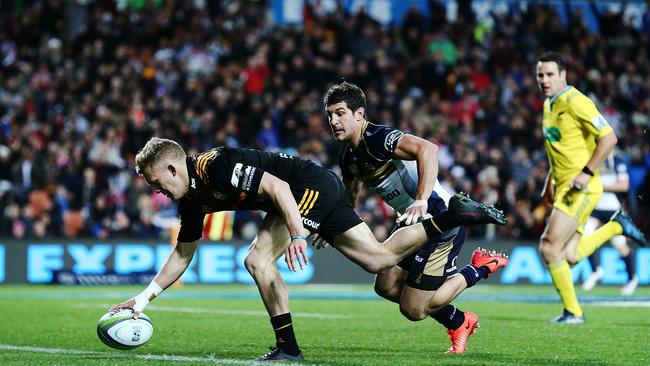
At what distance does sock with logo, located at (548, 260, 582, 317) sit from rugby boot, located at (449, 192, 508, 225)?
8.01 ft

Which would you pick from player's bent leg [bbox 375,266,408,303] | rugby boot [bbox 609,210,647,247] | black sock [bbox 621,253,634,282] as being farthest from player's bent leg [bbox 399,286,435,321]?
black sock [bbox 621,253,634,282]

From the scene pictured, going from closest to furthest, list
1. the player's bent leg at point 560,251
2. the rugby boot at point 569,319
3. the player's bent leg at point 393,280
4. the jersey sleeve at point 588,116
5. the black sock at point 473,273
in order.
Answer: the black sock at point 473,273
the player's bent leg at point 393,280
the jersey sleeve at point 588,116
the player's bent leg at point 560,251
the rugby boot at point 569,319

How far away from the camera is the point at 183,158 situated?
7348 mm

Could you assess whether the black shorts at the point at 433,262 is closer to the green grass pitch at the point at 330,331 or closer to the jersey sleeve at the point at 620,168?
the green grass pitch at the point at 330,331

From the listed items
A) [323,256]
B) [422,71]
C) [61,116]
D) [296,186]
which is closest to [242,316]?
[296,186]

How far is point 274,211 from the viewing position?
7855 mm

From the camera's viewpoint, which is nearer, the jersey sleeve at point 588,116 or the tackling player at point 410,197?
the tackling player at point 410,197

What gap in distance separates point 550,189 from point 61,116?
484 inches

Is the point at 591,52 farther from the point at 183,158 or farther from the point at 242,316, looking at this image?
the point at 183,158

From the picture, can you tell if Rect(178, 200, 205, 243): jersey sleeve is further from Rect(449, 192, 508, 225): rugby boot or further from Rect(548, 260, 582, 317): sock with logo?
Rect(548, 260, 582, 317): sock with logo

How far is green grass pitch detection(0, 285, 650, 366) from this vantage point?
25.6 ft

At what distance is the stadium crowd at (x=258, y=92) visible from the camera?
19797mm

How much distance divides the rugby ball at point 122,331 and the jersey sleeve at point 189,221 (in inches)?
27.6

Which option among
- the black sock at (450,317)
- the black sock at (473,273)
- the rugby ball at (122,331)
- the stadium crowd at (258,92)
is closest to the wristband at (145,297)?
the rugby ball at (122,331)
